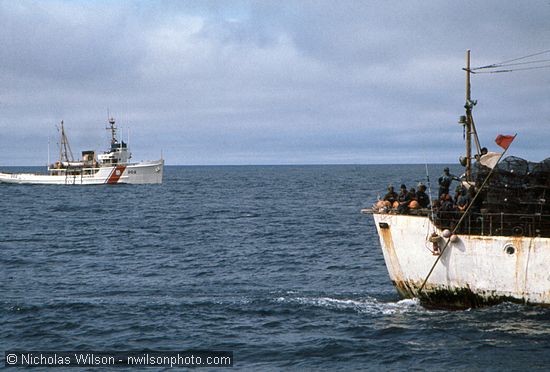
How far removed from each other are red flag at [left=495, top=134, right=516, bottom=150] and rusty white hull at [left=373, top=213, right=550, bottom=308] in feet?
8.95

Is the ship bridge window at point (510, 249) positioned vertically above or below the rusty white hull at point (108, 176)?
below

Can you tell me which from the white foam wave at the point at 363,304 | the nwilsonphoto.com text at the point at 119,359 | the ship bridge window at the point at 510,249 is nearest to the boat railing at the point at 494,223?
the ship bridge window at the point at 510,249

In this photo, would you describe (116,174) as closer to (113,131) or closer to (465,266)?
(113,131)

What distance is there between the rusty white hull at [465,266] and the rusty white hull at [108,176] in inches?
3781

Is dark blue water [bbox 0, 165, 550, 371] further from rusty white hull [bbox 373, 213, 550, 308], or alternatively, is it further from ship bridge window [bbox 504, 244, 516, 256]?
ship bridge window [bbox 504, 244, 516, 256]

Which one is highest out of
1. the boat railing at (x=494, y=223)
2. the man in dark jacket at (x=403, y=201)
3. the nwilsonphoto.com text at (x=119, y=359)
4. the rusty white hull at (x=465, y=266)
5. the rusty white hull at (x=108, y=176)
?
the rusty white hull at (x=108, y=176)

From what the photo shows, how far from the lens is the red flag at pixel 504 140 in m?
18.7

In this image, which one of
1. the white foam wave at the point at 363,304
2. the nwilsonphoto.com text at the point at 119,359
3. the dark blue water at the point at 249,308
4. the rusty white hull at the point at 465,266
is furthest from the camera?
the white foam wave at the point at 363,304

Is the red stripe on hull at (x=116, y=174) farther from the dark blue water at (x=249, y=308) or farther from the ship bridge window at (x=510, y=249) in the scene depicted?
the ship bridge window at (x=510, y=249)

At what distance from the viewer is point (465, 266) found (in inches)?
723

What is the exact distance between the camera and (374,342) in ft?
56.6

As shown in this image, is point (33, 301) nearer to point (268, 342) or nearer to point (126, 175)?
point (268, 342)

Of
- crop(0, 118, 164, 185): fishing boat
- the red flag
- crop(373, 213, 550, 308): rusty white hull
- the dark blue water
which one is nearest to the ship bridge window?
crop(373, 213, 550, 308): rusty white hull

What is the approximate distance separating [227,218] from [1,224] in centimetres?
1672
